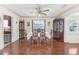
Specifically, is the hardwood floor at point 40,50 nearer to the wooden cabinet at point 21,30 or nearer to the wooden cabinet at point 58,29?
the wooden cabinet at point 58,29

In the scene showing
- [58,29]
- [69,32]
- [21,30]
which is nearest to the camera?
[69,32]

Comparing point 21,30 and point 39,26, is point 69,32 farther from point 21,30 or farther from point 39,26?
point 21,30

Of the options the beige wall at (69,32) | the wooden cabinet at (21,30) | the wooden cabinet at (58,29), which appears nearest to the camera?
the beige wall at (69,32)

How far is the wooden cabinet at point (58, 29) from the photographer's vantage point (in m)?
7.51

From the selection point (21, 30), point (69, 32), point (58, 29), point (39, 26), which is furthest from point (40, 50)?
point (21, 30)

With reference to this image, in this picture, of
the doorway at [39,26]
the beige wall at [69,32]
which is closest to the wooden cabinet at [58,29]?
the beige wall at [69,32]

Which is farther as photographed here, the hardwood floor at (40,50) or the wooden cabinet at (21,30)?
the wooden cabinet at (21,30)

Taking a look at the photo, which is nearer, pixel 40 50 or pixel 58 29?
pixel 40 50

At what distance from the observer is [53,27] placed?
25.5 feet

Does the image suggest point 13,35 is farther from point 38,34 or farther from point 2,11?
point 2,11

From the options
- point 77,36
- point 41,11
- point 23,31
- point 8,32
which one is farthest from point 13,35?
point 77,36

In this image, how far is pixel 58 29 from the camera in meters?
7.77

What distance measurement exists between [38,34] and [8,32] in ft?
4.95

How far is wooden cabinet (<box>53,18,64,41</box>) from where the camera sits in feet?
24.7
